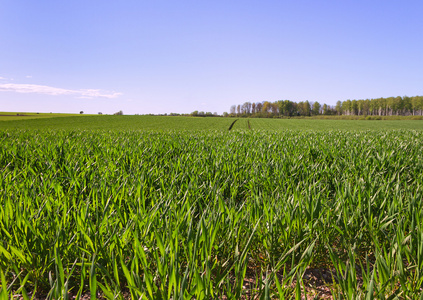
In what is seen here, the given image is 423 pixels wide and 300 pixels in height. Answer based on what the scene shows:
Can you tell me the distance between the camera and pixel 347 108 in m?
159

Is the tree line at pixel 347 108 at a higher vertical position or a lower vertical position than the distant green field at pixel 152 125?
higher

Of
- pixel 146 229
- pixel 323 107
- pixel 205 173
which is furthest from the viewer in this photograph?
pixel 323 107

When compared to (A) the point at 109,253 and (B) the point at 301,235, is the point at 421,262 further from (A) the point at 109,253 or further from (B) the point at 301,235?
(A) the point at 109,253

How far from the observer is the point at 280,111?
162m

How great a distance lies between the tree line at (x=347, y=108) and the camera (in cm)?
13788

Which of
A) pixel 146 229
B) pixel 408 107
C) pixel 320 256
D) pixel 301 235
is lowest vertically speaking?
pixel 320 256

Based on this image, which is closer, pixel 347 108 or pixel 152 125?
pixel 152 125

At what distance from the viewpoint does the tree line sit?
452ft

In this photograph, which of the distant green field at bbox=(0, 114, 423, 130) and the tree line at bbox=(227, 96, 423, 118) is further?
the tree line at bbox=(227, 96, 423, 118)

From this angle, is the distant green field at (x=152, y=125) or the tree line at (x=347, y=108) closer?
the distant green field at (x=152, y=125)

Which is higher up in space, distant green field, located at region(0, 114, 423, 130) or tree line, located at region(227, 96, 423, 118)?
tree line, located at region(227, 96, 423, 118)

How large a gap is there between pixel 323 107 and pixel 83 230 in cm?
19597

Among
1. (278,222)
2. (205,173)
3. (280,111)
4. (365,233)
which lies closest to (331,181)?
(365,233)

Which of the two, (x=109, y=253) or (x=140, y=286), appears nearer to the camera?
(x=140, y=286)
